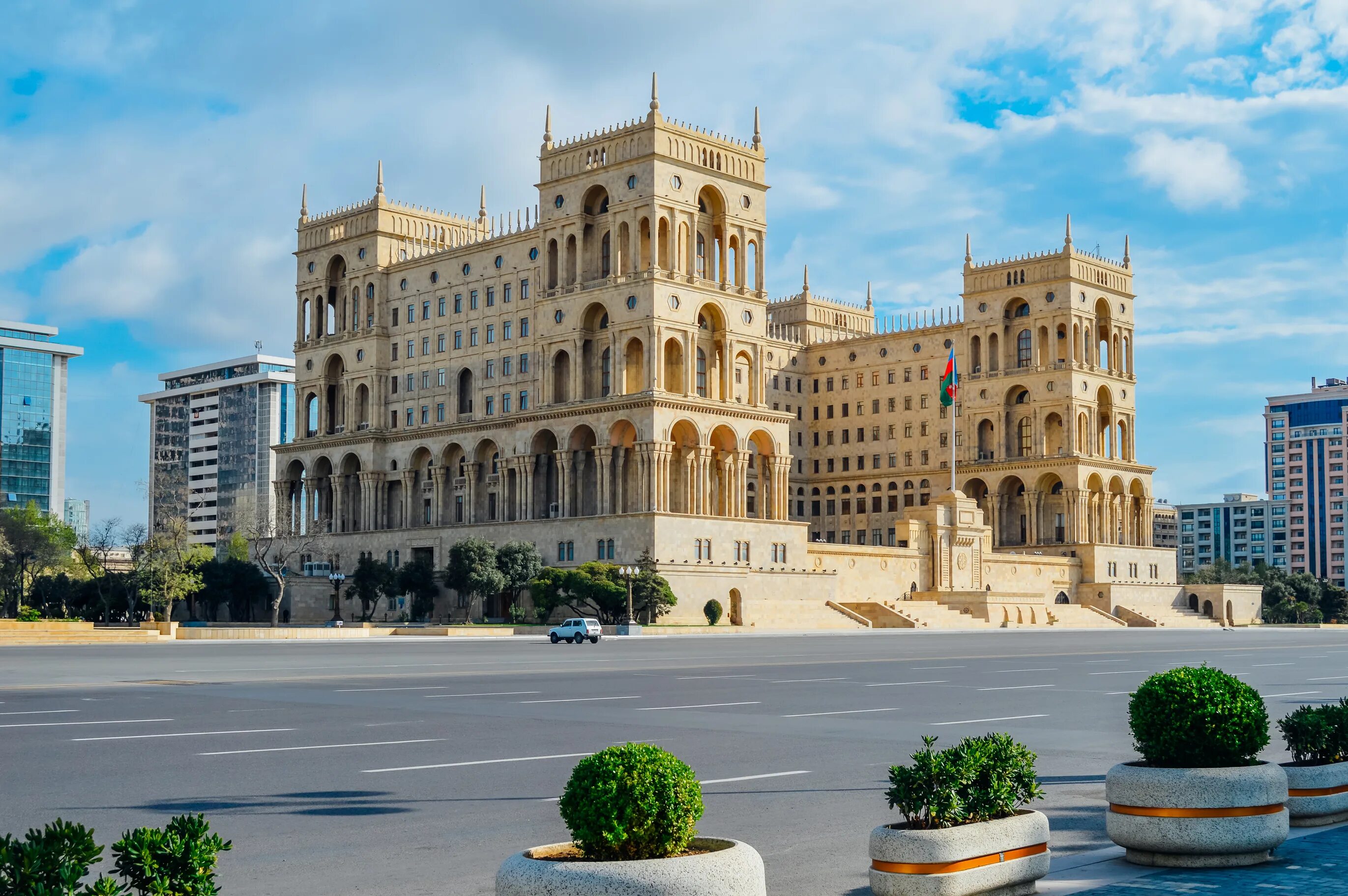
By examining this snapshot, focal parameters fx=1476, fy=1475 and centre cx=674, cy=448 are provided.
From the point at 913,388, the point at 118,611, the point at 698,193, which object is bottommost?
the point at 118,611

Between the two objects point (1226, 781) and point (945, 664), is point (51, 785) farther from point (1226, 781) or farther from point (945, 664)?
point (945, 664)

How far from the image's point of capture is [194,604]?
90.0 meters

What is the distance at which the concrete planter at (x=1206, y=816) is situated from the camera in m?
9.77

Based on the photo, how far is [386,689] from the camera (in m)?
27.8

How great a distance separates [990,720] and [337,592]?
74.8 metres

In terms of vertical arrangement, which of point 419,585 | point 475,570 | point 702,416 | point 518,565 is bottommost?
point 419,585

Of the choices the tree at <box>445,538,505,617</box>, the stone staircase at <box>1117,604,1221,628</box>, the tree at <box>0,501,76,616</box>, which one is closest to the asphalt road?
the tree at <box>445,538,505,617</box>

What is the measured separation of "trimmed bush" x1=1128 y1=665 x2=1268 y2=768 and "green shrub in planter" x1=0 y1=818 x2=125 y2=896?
703cm

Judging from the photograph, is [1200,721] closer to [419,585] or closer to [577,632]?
[577,632]

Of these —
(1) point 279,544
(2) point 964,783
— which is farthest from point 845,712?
(1) point 279,544

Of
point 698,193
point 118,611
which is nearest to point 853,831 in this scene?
point 698,193

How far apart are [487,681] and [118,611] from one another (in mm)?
63876

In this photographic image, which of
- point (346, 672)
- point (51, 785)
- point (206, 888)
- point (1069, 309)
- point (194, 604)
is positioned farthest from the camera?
point (1069, 309)

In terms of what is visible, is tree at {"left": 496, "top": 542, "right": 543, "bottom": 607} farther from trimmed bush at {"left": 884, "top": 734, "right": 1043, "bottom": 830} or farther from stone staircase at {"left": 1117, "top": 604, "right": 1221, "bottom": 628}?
trimmed bush at {"left": 884, "top": 734, "right": 1043, "bottom": 830}
